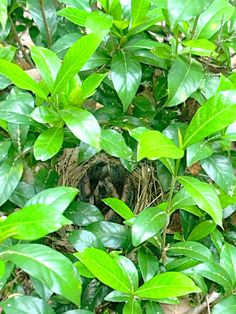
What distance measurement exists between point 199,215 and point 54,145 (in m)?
0.30

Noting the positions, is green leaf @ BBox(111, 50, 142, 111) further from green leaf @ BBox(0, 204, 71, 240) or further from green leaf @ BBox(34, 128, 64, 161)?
green leaf @ BBox(0, 204, 71, 240)

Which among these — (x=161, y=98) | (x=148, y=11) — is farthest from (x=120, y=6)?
(x=161, y=98)

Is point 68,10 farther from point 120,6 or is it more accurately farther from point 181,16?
point 181,16

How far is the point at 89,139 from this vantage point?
738 millimetres

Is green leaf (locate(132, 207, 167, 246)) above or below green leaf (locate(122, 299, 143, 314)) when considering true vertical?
above

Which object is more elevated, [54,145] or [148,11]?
[148,11]

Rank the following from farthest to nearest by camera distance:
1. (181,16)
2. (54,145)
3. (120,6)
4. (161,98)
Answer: (161,98)
(120,6)
(54,145)
(181,16)

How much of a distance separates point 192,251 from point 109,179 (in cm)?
39

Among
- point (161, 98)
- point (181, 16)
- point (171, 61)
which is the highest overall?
point (181, 16)

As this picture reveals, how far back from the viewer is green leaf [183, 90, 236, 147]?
73 centimetres

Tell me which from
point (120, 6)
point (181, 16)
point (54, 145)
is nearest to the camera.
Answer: point (181, 16)

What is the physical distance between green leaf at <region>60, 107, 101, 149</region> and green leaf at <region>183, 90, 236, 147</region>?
0.14 meters

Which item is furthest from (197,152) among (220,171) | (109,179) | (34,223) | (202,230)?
(109,179)

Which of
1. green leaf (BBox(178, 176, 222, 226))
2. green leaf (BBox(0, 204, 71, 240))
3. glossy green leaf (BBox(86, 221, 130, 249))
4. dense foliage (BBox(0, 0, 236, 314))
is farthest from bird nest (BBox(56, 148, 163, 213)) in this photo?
green leaf (BBox(0, 204, 71, 240))
